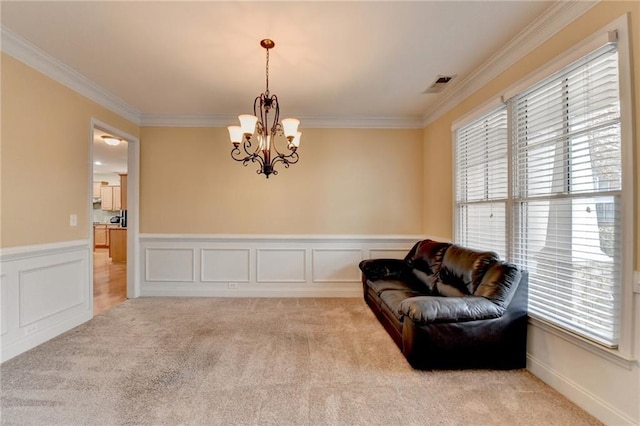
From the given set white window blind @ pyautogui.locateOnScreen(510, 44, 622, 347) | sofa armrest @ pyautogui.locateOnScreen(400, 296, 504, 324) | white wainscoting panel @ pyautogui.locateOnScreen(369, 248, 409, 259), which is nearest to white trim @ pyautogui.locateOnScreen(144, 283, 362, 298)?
white wainscoting panel @ pyautogui.locateOnScreen(369, 248, 409, 259)

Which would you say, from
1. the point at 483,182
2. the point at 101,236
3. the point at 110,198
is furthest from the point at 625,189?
the point at 101,236

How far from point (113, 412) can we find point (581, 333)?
10.2 ft

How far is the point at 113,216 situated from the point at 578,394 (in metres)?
12.8

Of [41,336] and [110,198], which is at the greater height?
[110,198]

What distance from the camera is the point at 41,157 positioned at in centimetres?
298

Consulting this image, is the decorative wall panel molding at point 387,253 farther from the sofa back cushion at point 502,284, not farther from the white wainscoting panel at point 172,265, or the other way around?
the white wainscoting panel at point 172,265

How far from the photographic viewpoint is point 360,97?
391cm

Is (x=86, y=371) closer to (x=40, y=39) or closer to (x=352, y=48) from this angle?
(x=40, y=39)

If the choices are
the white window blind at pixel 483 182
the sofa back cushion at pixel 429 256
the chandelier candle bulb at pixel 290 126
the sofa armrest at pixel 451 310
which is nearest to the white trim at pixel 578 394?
the sofa armrest at pixel 451 310

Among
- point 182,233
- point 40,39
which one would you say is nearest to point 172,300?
point 182,233

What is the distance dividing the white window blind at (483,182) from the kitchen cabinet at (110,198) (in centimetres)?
1081

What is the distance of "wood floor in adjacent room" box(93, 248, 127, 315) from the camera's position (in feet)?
14.2

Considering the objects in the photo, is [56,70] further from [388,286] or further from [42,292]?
[388,286]

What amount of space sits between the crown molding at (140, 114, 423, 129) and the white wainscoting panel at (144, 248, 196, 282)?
1.96m
